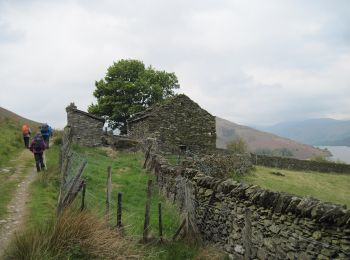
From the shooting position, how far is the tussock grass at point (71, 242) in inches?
Answer: 301

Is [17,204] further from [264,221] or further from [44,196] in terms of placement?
[264,221]

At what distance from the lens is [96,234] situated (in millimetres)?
8344

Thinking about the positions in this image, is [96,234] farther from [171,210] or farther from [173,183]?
[173,183]

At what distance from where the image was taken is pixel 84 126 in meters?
31.2

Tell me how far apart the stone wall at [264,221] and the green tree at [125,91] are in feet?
115

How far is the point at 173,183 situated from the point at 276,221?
657cm

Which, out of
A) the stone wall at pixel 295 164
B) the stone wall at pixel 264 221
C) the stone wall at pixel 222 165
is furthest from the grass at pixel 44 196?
the stone wall at pixel 295 164

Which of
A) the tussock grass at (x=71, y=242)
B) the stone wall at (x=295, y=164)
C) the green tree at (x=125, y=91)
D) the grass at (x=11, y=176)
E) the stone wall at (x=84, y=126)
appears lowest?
the tussock grass at (x=71, y=242)

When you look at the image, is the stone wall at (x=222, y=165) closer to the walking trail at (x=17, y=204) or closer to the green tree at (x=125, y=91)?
the walking trail at (x=17, y=204)

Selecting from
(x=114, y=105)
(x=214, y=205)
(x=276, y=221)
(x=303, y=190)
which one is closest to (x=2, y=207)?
(x=214, y=205)

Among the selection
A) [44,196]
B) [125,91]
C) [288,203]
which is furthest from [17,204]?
[125,91]

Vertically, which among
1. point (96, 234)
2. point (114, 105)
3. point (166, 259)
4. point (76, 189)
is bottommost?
point (166, 259)

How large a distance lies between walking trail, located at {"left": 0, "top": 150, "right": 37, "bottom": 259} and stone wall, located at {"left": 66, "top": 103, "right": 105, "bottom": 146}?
403 inches

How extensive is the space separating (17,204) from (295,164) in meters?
31.3
